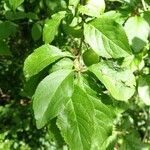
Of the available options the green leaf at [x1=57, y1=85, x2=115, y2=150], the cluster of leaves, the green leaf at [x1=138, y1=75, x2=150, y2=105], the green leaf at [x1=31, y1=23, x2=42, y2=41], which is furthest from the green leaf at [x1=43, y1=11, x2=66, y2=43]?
the green leaf at [x1=31, y1=23, x2=42, y2=41]

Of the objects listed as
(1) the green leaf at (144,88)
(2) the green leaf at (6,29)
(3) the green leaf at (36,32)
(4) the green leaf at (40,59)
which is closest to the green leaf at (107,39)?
(4) the green leaf at (40,59)

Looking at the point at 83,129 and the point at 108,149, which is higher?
the point at 83,129

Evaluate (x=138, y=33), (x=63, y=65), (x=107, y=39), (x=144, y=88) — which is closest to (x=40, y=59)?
(x=63, y=65)

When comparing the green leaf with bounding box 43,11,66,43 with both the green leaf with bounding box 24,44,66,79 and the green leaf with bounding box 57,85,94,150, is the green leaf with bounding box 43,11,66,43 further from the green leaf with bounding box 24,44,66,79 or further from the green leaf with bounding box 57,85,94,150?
the green leaf with bounding box 57,85,94,150

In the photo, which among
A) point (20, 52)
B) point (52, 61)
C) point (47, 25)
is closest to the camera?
point (52, 61)

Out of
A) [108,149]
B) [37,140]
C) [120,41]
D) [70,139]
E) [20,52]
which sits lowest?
[37,140]

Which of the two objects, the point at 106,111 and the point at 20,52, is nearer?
the point at 106,111

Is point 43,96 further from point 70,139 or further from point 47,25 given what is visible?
point 47,25

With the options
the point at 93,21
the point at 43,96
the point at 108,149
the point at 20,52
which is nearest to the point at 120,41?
the point at 93,21
